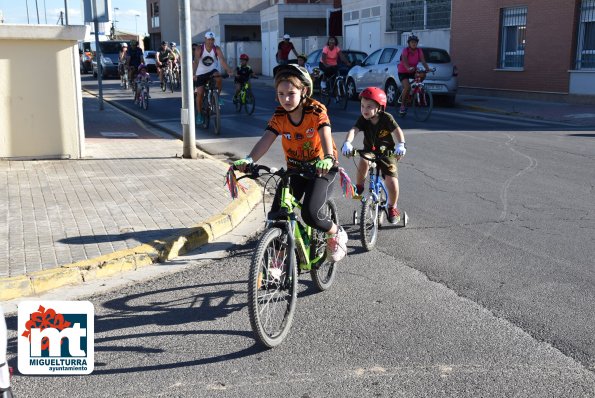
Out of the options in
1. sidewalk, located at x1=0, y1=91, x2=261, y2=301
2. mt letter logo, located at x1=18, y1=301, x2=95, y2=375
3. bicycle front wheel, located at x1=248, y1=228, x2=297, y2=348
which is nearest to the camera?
mt letter logo, located at x1=18, y1=301, x2=95, y2=375

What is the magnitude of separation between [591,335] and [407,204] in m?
4.01

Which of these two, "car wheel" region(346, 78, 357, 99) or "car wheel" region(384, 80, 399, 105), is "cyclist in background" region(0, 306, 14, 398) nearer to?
"car wheel" region(384, 80, 399, 105)

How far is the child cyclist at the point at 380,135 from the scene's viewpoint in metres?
6.24

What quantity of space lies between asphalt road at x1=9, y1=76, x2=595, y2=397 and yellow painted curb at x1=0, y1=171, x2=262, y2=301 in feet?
0.82

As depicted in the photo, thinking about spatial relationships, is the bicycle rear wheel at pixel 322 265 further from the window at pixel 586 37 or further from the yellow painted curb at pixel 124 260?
the window at pixel 586 37

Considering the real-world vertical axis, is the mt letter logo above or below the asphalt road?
above

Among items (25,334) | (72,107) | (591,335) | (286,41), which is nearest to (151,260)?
(25,334)

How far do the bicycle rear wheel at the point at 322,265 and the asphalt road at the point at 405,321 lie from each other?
86 millimetres

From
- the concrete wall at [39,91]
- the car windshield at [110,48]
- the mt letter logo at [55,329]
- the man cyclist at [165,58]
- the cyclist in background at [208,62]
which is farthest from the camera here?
the car windshield at [110,48]

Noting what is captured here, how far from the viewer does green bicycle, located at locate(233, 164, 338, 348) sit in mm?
4152

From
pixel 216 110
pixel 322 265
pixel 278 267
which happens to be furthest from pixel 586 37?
pixel 278 267

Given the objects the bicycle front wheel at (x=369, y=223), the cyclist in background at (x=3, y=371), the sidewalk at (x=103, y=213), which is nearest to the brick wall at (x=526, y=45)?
the sidewalk at (x=103, y=213)

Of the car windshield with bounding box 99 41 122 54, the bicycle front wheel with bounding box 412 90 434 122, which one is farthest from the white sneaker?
the car windshield with bounding box 99 41 122 54

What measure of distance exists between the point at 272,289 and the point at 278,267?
5.8 inches
